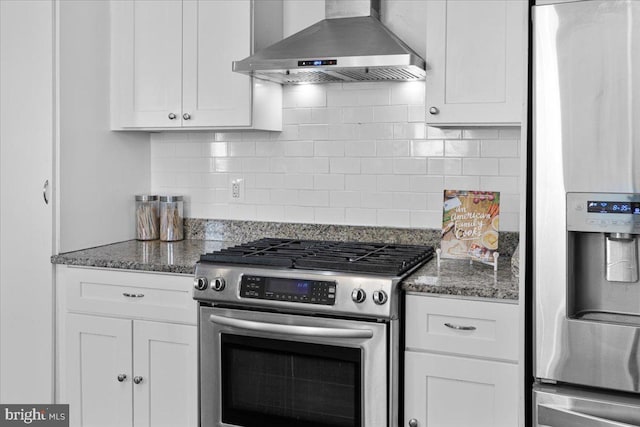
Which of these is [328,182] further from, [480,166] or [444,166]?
[480,166]

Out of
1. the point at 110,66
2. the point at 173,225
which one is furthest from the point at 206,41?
the point at 173,225

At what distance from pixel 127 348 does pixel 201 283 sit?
51 cm

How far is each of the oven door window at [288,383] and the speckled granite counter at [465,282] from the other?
341 millimetres

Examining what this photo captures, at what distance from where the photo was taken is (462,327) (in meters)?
2.47

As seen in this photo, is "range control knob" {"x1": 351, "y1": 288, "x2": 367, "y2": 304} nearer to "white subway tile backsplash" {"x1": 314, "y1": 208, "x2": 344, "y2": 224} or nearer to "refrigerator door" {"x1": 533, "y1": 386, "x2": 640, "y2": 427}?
"refrigerator door" {"x1": 533, "y1": 386, "x2": 640, "y2": 427}

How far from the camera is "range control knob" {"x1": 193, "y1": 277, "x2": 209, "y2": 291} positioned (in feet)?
9.00

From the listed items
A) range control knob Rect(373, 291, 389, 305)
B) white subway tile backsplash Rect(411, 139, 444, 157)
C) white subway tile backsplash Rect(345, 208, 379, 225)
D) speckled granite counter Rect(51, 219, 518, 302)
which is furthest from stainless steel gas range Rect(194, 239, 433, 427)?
white subway tile backsplash Rect(411, 139, 444, 157)

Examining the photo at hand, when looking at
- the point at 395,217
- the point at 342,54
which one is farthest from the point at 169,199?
the point at 342,54

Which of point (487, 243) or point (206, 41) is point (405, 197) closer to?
point (487, 243)

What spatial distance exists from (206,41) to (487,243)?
1.52 metres

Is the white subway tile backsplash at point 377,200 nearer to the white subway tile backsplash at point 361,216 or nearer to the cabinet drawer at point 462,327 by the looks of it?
the white subway tile backsplash at point 361,216

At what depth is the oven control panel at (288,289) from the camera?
2.55 meters

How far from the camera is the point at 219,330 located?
2.76 metres

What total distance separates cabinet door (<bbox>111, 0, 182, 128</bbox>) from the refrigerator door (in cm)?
200
